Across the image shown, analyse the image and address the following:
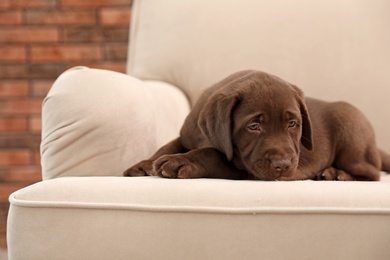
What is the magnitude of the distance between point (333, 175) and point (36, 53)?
216 centimetres

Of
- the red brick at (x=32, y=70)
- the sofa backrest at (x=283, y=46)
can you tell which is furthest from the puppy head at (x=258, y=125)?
the red brick at (x=32, y=70)

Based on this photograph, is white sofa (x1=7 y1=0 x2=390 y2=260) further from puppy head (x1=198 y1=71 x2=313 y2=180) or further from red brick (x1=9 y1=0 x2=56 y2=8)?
red brick (x1=9 y1=0 x2=56 y2=8)

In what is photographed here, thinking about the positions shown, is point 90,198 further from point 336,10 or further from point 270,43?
point 336,10

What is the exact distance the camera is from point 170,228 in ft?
4.62

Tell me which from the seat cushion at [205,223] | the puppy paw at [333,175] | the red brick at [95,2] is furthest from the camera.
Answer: the red brick at [95,2]

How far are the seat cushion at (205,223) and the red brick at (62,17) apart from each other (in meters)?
2.25

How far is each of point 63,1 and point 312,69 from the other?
163cm

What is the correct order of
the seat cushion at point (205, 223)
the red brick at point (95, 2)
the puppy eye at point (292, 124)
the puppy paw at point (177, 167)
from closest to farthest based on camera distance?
1. the seat cushion at point (205, 223)
2. the puppy paw at point (177, 167)
3. the puppy eye at point (292, 124)
4. the red brick at point (95, 2)

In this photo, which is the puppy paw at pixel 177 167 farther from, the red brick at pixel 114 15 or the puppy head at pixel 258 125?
the red brick at pixel 114 15

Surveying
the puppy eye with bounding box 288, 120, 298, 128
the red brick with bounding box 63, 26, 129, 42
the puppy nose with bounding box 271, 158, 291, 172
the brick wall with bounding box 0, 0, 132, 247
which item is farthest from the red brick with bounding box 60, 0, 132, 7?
the puppy nose with bounding box 271, 158, 291, 172

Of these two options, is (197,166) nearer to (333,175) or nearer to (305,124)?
(305,124)

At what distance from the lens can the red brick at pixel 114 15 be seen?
3.54 meters

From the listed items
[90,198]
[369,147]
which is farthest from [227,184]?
[369,147]

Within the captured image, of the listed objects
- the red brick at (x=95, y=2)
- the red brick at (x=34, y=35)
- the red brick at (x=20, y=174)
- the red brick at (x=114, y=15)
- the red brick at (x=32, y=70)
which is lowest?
the red brick at (x=20, y=174)
